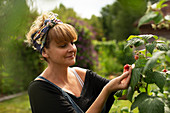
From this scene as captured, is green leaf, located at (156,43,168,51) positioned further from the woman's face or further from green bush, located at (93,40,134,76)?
green bush, located at (93,40,134,76)

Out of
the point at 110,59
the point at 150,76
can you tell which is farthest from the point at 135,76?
the point at 110,59

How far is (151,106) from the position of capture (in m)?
1.29

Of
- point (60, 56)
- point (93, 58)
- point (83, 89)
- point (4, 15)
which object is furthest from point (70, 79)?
point (93, 58)

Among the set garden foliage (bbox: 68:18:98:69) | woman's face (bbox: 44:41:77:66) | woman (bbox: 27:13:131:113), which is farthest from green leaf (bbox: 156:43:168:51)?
garden foliage (bbox: 68:18:98:69)

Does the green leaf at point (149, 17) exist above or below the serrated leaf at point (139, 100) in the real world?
above

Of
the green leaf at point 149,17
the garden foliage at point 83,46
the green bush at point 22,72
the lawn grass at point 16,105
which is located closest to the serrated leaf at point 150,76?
the green leaf at point 149,17

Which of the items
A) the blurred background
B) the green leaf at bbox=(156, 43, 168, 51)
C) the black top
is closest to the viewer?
the blurred background

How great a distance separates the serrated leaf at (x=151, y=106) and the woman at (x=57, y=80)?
0.42 m

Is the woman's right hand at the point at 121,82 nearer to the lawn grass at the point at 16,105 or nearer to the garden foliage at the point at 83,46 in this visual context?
the lawn grass at the point at 16,105

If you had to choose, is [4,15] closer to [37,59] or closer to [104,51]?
[37,59]

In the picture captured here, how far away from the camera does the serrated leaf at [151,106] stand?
1285mm

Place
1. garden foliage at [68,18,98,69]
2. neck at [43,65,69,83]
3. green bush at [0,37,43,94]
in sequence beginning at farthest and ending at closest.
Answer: garden foliage at [68,18,98,69]
green bush at [0,37,43,94]
neck at [43,65,69,83]

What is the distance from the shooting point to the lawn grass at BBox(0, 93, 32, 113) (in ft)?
17.6

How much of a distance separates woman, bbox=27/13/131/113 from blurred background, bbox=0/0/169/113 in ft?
0.67
